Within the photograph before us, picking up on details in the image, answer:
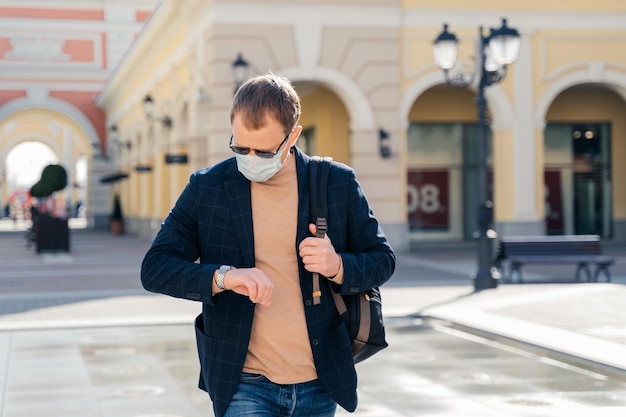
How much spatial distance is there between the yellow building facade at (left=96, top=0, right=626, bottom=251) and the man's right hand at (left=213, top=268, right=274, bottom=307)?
1828 centimetres

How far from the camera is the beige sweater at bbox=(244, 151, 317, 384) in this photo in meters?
3.22

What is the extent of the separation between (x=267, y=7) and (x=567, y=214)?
10642 millimetres

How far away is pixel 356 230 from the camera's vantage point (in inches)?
132

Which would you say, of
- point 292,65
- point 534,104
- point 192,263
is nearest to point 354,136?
point 292,65

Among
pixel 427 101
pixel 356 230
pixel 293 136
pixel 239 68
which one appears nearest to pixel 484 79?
pixel 239 68

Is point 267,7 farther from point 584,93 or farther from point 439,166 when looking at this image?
point 584,93

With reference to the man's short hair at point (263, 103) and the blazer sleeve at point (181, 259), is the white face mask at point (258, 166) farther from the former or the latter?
the blazer sleeve at point (181, 259)

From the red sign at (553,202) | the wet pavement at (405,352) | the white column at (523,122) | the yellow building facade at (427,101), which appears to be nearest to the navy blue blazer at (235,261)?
the wet pavement at (405,352)

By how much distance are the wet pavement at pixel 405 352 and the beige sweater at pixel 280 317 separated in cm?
399

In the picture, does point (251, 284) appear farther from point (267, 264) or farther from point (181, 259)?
point (181, 259)

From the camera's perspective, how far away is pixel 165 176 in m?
32.9

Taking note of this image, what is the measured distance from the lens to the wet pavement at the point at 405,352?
7484 mm

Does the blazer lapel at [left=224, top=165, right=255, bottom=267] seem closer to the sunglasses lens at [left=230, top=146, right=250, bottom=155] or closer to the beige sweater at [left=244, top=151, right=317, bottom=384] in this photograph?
the beige sweater at [left=244, top=151, right=317, bottom=384]

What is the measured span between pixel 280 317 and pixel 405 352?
22.1ft
